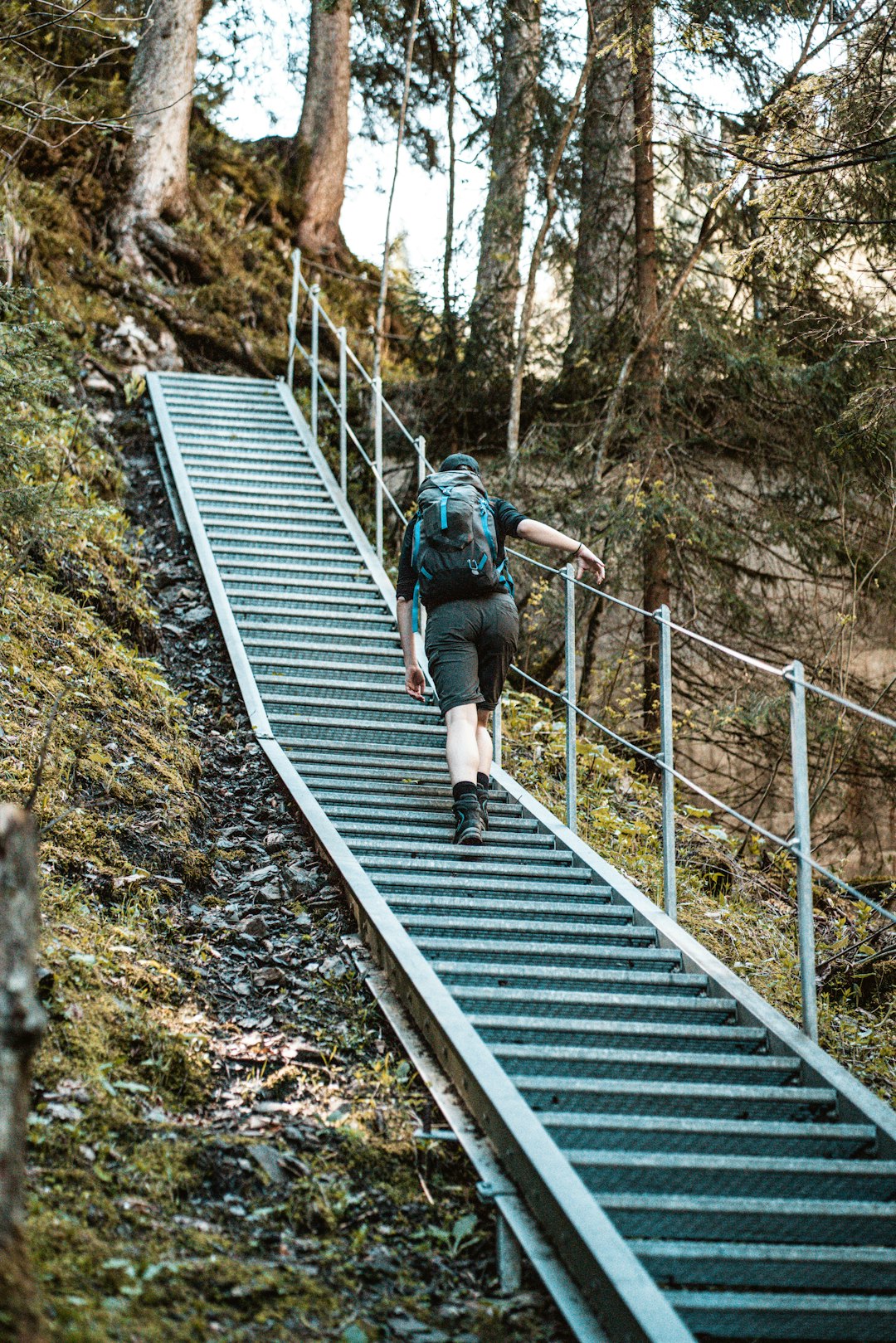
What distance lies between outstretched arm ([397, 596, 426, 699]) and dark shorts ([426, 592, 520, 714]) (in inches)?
7.5

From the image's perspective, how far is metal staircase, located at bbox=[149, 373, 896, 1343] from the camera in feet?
10.6

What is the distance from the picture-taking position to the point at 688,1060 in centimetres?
429

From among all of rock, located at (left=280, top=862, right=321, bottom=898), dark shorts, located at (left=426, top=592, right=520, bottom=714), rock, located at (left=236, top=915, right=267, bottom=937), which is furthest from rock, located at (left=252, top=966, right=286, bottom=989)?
dark shorts, located at (left=426, top=592, right=520, bottom=714)

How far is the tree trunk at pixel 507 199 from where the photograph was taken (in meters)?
11.8

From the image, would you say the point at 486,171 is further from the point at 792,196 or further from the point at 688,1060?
the point at 688,1060

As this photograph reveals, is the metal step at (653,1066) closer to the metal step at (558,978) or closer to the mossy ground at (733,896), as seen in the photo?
the metal step at (558,978)

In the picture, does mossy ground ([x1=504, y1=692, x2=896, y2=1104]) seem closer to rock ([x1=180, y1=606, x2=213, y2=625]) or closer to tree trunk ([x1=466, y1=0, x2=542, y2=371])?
rock ([x1=180, y1=606, x2=213, y2=625])

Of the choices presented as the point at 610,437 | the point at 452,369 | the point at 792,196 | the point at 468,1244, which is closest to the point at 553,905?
the point at 468,1244

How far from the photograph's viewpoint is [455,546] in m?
6.04

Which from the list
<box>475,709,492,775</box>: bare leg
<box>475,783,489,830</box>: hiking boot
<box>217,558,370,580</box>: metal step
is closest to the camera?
<box>475,783,489,830</box>: hiking boot

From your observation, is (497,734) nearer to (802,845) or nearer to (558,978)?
(558,978)

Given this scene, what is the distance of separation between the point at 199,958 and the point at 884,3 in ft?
25.9

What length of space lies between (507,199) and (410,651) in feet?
24.1

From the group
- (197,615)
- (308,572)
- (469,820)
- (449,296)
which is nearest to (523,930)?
(469,820)
